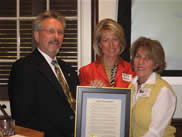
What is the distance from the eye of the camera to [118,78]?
2.23m

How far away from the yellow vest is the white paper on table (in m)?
0.21

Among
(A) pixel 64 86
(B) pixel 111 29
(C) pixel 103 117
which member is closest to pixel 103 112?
(C) pixel 103 117

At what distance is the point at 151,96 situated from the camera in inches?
67.5

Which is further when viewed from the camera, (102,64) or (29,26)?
(29,26)

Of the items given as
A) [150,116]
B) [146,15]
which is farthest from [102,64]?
[146,15]

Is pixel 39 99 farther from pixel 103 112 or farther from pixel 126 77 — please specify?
pixel 126 77

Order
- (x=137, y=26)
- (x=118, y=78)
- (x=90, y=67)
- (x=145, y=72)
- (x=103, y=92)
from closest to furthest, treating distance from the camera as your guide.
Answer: (x=103, y=92), (x=145, y=72), (x=118, y=78), (x=90, y=67), (x=137, y=26)

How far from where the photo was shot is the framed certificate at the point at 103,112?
1660mm

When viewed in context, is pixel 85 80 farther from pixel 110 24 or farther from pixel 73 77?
pixel 110 24

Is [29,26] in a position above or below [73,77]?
above

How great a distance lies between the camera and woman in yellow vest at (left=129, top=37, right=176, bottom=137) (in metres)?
1.65

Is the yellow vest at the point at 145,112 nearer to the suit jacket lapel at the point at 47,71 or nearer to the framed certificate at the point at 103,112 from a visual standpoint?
the framed certificate at the point at 103,112

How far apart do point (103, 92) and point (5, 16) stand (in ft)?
7.90

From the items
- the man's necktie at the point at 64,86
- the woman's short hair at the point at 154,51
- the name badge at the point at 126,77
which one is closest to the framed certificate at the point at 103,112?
the man's necktie at the point at 64,86
